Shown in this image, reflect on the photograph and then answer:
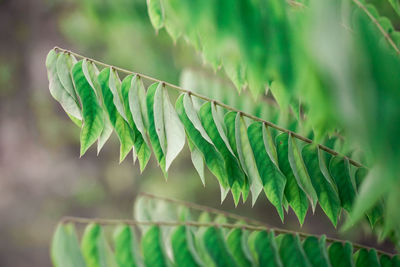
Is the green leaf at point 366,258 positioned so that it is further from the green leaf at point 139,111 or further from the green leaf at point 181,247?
the green leaf at point 139,111

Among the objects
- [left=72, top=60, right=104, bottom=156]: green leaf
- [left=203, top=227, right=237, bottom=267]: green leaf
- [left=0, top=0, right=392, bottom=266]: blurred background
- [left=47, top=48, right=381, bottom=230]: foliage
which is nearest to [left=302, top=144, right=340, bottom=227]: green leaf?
[left=47, top=48, right=381, bottom=230]: foliage

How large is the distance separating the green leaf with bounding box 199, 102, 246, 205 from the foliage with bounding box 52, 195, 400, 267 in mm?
101

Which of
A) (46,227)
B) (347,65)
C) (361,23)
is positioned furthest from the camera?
(46,227)

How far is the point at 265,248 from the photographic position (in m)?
0.92

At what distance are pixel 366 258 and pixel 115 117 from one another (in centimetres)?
69

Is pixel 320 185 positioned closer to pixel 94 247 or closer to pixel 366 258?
pixel 366 258

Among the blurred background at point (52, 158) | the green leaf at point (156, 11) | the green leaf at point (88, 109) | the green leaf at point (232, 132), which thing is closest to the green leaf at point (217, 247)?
the green leaf at point (232, 132)

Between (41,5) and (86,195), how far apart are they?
7.21 feet

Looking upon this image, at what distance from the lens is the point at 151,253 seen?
0.84 metres

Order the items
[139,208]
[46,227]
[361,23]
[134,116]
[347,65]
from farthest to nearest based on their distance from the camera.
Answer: [46,227]
[139,208]
[134,116]
[361,23]
[347,65]

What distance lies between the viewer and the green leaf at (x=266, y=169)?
2.86 ft

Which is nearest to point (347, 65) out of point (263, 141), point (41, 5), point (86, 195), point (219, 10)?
point (219, 10)

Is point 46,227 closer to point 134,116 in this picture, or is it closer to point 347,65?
point 134,116

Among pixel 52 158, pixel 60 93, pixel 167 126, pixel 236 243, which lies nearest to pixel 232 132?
pixel 167 126
